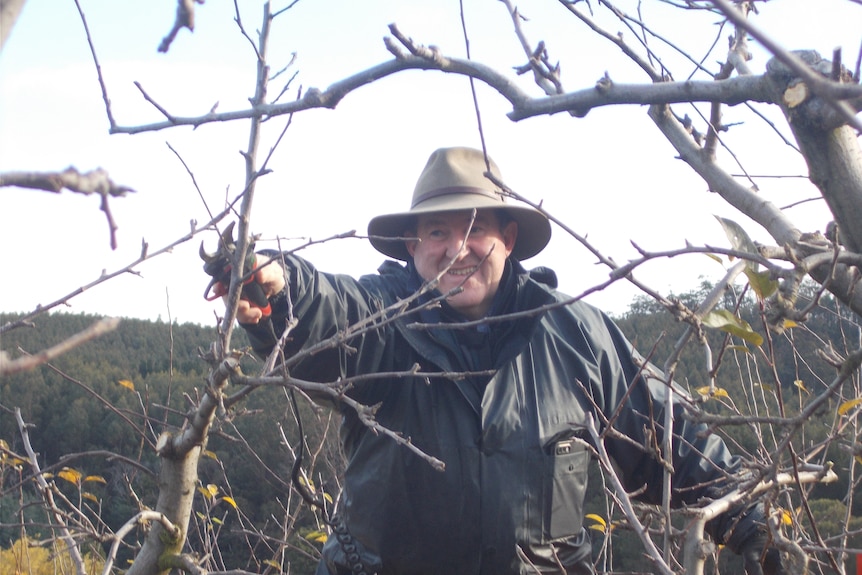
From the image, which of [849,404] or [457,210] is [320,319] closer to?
[457,210]

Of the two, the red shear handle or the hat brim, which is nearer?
the red shear handle

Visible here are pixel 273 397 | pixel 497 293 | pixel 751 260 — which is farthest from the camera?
pixel 273 397

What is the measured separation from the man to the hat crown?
0.43 ft

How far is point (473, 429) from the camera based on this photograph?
290cm

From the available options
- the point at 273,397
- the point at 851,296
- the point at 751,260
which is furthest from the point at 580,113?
the point at 273,397

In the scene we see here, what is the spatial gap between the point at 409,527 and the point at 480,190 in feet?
4.38

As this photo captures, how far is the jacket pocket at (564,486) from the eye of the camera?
9.44 feet

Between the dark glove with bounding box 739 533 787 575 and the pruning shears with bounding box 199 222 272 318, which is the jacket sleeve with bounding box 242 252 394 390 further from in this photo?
the dark glove with bounding box 739 533 787 575

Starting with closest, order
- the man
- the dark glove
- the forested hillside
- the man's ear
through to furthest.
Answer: the dark glove
the man
the man's ear
the forested hillside

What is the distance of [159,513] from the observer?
220 centimetres

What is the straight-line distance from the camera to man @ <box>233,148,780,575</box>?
280cm

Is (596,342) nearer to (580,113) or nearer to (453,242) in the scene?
(453,242)

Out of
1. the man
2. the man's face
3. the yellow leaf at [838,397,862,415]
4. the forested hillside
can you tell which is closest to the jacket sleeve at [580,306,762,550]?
the man

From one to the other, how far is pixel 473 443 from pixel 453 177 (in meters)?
1.10
